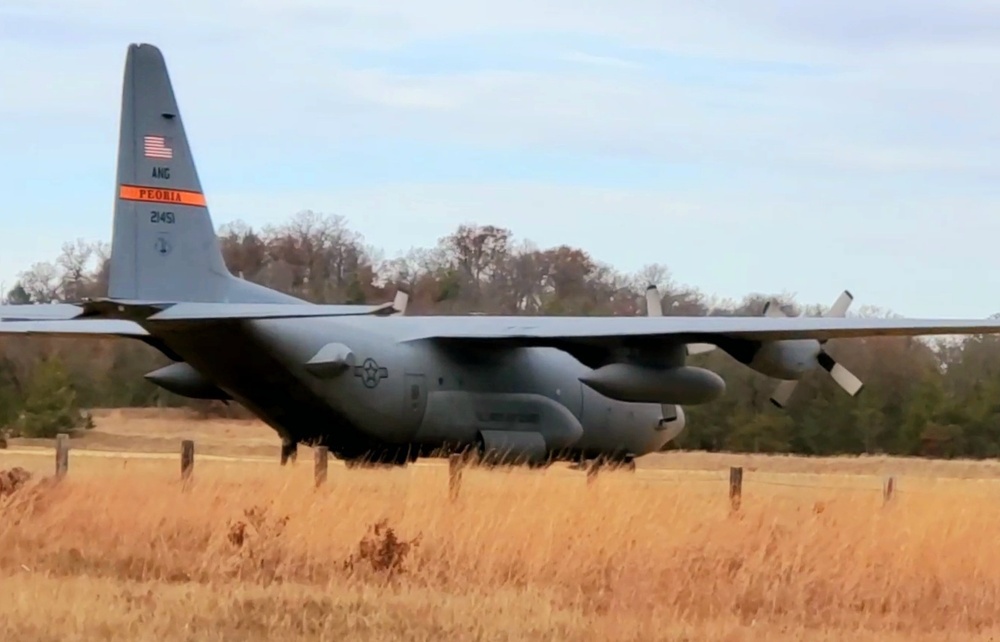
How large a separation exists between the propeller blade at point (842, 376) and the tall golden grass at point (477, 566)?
5232 mm

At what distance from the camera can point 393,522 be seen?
50.0 ft

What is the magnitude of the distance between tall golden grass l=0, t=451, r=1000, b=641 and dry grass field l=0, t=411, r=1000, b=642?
29 millimetres

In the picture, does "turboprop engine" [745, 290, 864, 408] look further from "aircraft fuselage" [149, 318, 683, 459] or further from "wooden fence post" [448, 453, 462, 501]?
"wooden fence post" [448, 453, 462, 501]

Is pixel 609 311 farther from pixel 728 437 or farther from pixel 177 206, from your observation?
pixel 177 206

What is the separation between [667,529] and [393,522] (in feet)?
8.67

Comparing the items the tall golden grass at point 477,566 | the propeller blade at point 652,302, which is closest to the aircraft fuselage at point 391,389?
the propeller blade at point 652,302

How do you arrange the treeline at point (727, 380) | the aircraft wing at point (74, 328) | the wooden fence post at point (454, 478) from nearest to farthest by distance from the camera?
the wooden fence post at point (454, 478) → the aircraft wing at point (74, 328) → the treeline at point (727, 380)

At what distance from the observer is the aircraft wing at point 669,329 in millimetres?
22703

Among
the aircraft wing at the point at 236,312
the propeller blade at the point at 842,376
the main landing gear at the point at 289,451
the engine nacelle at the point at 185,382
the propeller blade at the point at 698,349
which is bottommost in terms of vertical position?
the main landing gear at the point at 289,451

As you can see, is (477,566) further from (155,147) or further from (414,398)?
(414,398)

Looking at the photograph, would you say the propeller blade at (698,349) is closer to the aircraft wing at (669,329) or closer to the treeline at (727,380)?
the aircraft wing at (669,329)

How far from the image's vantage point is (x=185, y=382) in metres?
26.3

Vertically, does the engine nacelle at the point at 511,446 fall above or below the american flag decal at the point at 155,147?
below

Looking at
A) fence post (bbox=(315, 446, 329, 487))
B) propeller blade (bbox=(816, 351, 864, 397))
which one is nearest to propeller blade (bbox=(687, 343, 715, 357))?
propeller blade (bbox=(816, 351, 864, 397))
